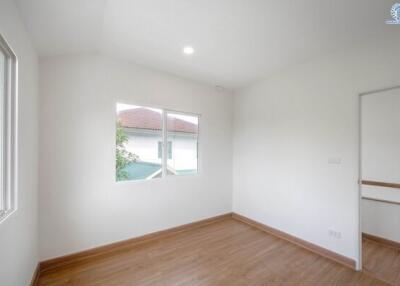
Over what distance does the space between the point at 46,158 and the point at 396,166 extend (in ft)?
16.7

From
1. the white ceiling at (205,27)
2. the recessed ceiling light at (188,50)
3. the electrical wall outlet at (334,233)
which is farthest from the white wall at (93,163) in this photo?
the electrical wall outlet at (334,233)

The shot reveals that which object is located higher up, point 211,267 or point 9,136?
point 9,136

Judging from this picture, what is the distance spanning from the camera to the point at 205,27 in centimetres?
213

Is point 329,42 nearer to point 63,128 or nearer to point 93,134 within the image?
point 93,134

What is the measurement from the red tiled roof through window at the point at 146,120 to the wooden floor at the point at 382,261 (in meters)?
3.29

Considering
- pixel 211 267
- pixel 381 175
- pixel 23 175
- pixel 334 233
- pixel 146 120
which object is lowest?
pixel 211 267

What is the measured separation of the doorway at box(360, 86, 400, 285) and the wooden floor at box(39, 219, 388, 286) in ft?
2.96

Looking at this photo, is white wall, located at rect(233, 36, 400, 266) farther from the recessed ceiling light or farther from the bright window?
the recessed ceiling light

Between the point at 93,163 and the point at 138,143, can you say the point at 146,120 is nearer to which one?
the point at 138,143

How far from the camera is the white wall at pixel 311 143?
2422mm

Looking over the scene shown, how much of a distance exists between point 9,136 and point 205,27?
2.12 metres

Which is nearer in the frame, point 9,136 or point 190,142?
point 9,136

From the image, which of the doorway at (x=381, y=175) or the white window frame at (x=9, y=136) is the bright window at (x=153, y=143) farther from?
the doorway at (x=381, y=175)

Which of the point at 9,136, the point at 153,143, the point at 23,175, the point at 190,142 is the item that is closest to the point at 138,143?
the point at 153,143
